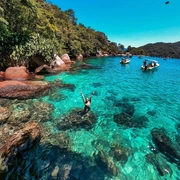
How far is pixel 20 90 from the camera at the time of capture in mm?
10453

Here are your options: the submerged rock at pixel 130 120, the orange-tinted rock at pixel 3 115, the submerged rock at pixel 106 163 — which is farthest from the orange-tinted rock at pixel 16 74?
the submerged rock at pixel 106 163

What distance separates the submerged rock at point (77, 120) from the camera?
730cm

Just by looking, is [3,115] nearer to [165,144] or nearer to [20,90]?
[20,90]

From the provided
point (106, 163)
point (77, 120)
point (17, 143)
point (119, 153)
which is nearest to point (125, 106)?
point (77, 120)

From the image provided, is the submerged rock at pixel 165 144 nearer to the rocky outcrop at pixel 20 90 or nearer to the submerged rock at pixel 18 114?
the submerged rock at pixel 18 114

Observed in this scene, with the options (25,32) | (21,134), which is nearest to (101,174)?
(21,134)

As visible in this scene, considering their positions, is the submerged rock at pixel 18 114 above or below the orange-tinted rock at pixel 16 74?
below

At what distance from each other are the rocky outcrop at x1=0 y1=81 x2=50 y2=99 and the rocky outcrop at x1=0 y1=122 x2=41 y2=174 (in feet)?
16.1

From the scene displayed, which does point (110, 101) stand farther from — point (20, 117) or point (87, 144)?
point (20, 117)

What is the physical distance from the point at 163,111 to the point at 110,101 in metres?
4.18

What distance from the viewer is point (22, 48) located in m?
15.3

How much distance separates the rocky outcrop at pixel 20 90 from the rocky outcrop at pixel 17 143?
4900mm

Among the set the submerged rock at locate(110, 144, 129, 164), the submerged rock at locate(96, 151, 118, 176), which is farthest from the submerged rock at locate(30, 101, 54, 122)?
the submerged rock at locate(110, 144, 129, 164)

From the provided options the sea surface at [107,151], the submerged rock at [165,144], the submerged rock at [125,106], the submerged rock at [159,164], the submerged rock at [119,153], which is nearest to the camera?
the sea surface at [107,151]
